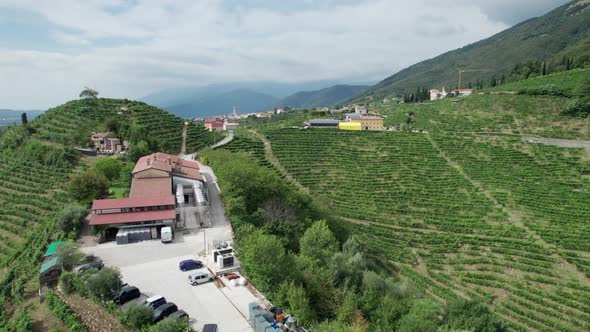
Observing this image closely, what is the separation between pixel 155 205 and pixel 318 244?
13.6m

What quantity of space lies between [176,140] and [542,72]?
99035 millimetres

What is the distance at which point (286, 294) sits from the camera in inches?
623

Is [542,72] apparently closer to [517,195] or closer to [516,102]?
[516,102]

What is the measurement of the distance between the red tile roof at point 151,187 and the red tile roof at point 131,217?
3.14m

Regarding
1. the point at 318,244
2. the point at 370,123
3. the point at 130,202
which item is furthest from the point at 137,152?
the point at 370,123

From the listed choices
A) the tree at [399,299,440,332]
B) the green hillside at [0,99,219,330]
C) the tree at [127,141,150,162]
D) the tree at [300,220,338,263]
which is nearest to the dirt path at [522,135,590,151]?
the tree at [300,220,338,263]

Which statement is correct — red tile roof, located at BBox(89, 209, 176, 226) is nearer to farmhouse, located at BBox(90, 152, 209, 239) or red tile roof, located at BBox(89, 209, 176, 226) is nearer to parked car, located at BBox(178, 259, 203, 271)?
Answer: farmhouse, located at BBox(90, 152, 209, 239)

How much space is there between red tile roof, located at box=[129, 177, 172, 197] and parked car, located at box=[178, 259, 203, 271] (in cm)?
1089

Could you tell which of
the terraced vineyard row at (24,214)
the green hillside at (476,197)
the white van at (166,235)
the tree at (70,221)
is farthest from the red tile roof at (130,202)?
the green hillside at (476,197)

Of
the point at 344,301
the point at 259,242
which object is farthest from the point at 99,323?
the point at 344,301

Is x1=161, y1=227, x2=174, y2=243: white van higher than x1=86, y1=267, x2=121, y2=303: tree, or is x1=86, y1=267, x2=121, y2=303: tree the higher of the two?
x1=86, y1=267, x2=121, y2=303: tree

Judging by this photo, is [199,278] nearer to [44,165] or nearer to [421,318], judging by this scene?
[421,318]

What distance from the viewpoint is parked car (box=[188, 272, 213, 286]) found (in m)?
18.8

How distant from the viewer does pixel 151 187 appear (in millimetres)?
30844
